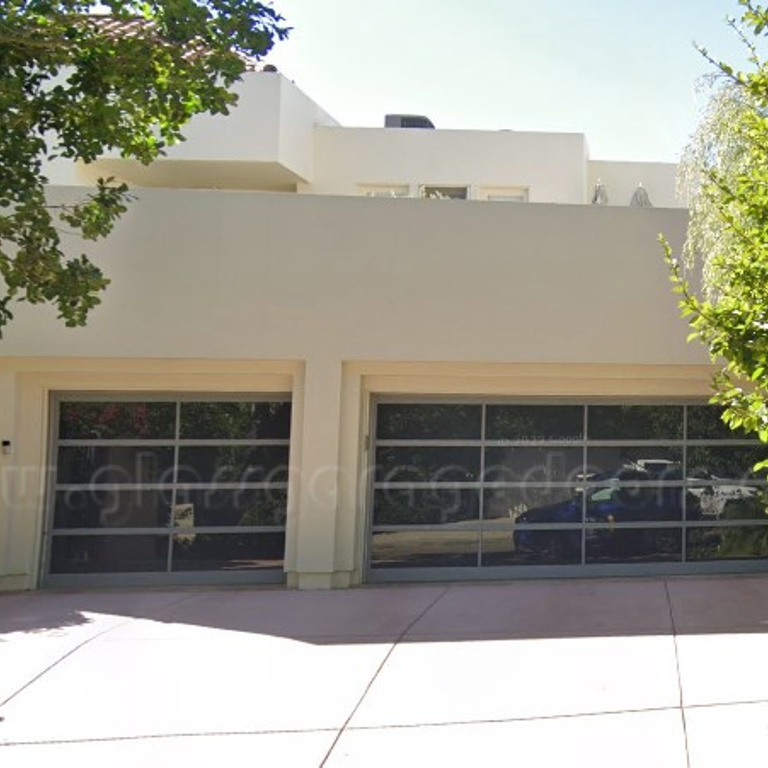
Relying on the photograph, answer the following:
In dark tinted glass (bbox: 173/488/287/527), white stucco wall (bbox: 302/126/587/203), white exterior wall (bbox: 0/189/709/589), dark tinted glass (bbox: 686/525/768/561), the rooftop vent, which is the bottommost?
dark tinted glass (bbox: 686/525/768/561)

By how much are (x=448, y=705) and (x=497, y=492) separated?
5220 mm

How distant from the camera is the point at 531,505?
35.4 ft

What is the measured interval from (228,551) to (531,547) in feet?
12.5

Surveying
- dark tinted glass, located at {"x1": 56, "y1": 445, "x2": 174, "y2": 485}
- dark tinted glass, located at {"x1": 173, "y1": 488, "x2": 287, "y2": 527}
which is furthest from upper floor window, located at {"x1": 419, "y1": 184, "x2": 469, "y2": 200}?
dark tinted glass, located at {"x1": 56, "y1": 445, "x2": 174, "y2": 485}

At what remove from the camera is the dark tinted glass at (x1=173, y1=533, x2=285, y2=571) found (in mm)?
10500

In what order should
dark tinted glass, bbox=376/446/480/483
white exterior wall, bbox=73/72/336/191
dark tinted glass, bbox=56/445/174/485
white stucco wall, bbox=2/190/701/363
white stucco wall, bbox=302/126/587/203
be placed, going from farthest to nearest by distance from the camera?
white stucco wall, bbox=302/126/587/203 < white exterior wall, bbox=73/72/336/191 < dark tinted glass, bbox=376/446/480/483 < dark tinted glass, bbox=56/445/174/485 < white stucco wall, bbox=2/190/701/363

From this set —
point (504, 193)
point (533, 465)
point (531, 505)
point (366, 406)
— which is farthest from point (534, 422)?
point (504, 193)

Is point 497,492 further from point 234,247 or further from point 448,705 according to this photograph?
point 448,705

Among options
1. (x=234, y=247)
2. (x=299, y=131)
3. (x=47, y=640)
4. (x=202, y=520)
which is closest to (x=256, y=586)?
(x=202, y=520)

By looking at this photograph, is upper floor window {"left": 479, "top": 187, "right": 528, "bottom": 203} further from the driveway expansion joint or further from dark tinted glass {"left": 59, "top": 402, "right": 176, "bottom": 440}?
the driveway expansion joint

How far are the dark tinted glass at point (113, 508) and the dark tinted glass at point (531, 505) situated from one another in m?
4.05

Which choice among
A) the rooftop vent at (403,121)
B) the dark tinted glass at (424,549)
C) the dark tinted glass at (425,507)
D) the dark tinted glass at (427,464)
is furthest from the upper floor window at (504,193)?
the dark tinted glass at (424,549)

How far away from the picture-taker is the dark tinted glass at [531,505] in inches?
423

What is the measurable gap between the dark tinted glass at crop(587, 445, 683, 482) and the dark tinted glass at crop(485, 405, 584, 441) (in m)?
0.38
